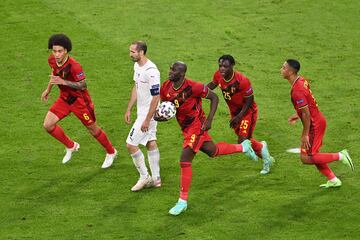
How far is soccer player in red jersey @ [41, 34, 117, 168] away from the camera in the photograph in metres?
17.2

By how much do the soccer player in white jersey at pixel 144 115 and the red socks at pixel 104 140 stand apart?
1263mm

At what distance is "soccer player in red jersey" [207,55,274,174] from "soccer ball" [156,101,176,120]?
145cm

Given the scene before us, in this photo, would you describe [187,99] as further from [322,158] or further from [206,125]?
[322,158]

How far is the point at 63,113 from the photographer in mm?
17766

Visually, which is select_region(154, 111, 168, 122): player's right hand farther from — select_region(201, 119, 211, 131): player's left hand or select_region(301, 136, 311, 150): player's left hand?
select_region(301, 136, 311, 150): player's left hand

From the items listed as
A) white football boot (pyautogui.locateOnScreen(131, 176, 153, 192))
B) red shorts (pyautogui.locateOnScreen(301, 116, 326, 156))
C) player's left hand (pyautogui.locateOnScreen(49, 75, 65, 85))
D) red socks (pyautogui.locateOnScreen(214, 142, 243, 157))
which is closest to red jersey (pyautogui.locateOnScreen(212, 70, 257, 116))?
red socks (pyautogui.locateOnScreen(214, 142, 243, 157))

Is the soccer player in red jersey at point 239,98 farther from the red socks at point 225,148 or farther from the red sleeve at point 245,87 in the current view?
the red socks at point 225,148

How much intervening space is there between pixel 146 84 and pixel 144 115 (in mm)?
578

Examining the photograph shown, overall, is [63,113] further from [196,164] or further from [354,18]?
[354,18]

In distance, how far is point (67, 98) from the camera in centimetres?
1773

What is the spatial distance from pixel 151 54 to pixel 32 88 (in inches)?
132

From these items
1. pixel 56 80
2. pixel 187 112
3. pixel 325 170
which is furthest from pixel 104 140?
pixel 325 170

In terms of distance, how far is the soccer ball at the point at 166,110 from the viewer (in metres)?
15.7

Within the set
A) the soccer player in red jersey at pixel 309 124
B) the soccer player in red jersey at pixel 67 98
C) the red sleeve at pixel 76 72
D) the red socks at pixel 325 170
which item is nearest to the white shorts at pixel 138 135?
the soccer player in red jersey at pixel 67 98
